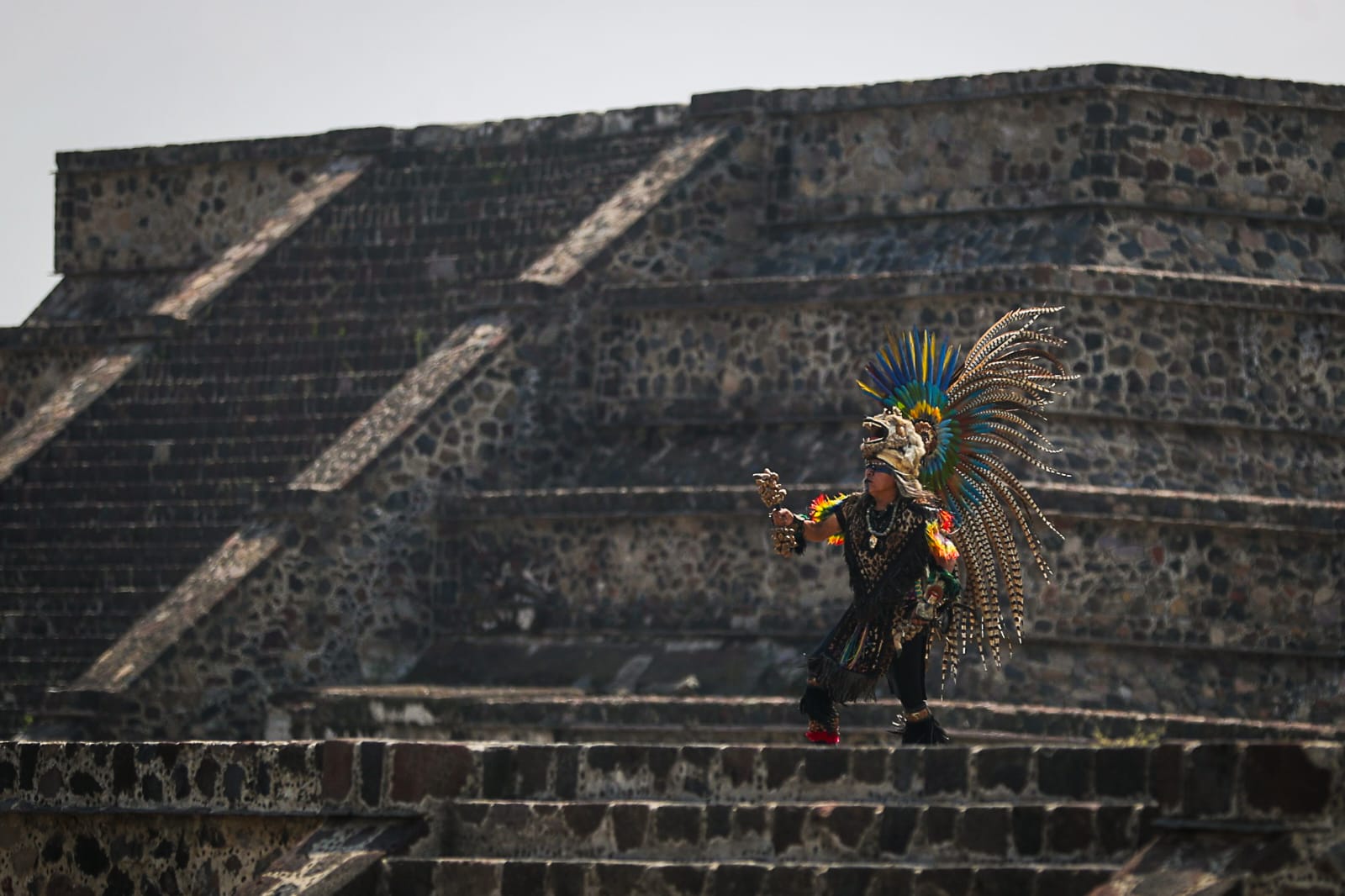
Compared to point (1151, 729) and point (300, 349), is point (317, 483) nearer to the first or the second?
point (300, 349)

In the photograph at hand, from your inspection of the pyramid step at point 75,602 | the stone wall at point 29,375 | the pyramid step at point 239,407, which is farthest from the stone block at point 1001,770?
the stone wall at point 29,375

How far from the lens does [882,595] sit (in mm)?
16328

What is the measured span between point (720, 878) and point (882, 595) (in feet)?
9.31

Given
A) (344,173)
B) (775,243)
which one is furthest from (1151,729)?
(344,173)

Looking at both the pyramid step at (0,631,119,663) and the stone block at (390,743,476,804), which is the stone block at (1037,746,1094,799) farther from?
Answer: the pyramid step at (0,631,119,663)

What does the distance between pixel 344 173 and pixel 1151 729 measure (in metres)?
11.3

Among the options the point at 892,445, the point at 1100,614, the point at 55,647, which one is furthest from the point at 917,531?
the point at 55,647

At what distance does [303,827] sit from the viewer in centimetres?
1530

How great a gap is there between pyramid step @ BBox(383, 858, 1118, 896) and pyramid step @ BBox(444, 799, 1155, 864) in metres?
0.11

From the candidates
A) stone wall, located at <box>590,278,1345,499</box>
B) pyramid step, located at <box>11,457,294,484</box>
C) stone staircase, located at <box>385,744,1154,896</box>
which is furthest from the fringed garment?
pyramid step, located at <box>11,457,294,484</box>

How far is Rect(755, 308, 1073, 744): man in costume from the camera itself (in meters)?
16.3

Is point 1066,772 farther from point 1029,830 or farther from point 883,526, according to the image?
point 883,526

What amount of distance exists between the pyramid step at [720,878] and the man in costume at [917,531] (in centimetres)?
245

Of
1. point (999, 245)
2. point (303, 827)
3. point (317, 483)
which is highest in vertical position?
point (999, 245)
